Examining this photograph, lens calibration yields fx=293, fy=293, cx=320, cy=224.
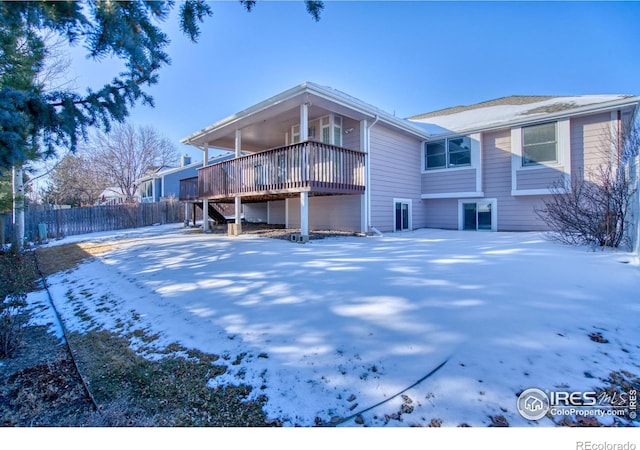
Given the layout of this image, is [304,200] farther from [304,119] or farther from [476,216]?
[476,216]

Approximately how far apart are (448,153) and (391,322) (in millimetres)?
10538

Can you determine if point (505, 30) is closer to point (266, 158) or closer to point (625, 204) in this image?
point (625, 204)

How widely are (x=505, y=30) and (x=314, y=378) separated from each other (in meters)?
7.05

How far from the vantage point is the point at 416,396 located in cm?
188

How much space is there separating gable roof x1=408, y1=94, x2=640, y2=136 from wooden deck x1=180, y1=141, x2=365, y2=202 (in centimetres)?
492

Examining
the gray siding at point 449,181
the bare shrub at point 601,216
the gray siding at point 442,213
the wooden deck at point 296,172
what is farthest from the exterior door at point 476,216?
the wooden deck at point 296,172

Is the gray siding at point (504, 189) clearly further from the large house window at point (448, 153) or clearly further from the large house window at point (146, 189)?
the large house window at point (146, 189)

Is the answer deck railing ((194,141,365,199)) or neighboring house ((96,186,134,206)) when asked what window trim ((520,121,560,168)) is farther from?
neighboring house ((96,186,134,206))

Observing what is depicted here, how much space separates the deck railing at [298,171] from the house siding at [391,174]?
38.1 inches

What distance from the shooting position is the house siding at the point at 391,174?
393 inches

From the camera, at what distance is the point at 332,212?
1054 centimetres

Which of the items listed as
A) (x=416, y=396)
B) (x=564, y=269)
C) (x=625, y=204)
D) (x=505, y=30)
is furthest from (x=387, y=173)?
(x=416, y=396)
